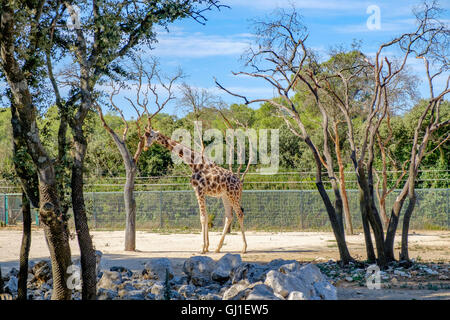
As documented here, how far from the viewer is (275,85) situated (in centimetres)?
1091

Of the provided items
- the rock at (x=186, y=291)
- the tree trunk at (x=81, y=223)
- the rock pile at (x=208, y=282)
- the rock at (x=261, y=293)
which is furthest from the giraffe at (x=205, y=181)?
the rock at (x=261, y=293)

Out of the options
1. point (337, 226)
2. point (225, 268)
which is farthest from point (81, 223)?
point (337, 226)

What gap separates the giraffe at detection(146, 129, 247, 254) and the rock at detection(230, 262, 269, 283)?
4.78 m

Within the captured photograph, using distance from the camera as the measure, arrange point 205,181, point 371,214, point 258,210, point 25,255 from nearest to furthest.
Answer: point 25,255 < point 371,214 < point 205,181 < point 258,210

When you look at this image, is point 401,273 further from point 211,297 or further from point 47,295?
point 47,295

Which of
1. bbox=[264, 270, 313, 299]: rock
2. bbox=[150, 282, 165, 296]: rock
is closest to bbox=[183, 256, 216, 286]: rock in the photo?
bbox=[150, 282, 165, 296]: rock

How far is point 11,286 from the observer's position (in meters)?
8.55

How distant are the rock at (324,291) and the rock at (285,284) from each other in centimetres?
11

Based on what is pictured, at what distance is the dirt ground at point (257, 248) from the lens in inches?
419

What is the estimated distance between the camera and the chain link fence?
19438mm

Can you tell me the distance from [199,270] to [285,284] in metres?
2.76
